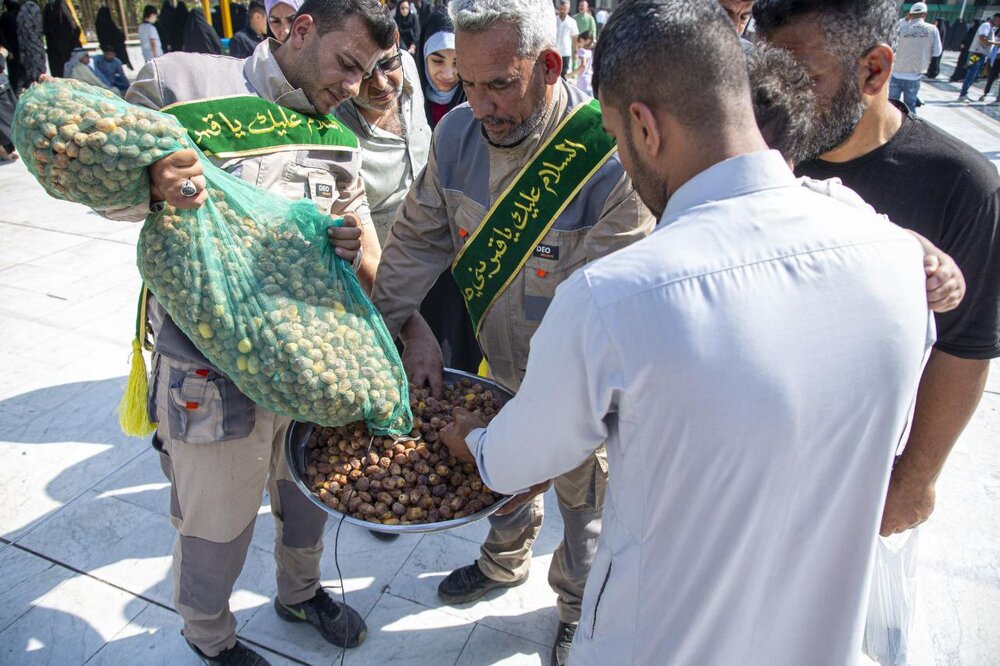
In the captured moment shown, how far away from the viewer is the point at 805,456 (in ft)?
3.48

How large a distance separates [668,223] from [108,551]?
8.88ft

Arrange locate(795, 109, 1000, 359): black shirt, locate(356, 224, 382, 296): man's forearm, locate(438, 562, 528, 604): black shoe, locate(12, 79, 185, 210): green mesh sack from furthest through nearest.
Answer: locate(438, 562, 528, 604): black shoe < locate(356, 224, 382, 296): man's forearm < locate(795, 109, 1000, 359): black shirt < locate(12, 79, 185, 210): green mesh sack

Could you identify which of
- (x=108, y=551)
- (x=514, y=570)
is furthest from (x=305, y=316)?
(x=108, y=551)

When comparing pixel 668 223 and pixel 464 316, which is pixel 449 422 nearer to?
pixel 668 223

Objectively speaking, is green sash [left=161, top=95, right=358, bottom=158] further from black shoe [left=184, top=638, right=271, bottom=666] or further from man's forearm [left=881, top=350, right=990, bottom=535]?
man's forearm [left=881, top=350, right=990, bottom=535]

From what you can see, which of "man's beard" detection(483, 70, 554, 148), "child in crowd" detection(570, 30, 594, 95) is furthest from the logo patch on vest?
"child in crowd" detection(570, 30, 594, 95)

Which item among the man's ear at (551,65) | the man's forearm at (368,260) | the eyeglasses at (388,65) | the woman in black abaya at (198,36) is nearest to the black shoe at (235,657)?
the man's forearm at (368,260)

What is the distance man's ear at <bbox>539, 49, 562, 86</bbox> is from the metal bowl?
92 centimetres

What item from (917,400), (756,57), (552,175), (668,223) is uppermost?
(756,57)

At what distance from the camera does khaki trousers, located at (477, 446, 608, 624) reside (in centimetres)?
231

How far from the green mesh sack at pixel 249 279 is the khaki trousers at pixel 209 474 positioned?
0.20 metres

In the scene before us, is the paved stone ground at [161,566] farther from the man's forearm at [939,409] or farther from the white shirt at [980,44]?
the white shirt at [980,44]

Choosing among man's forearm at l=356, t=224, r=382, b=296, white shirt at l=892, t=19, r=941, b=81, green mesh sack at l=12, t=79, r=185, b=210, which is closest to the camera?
green mesh sack at l=12, t=79, r=185, b=210

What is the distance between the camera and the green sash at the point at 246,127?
1.83m
